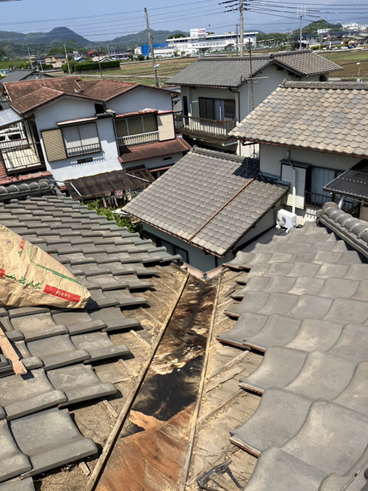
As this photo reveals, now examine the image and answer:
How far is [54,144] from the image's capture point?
88.2 ft

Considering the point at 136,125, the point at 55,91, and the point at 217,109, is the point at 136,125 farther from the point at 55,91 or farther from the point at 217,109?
the point at 217,109

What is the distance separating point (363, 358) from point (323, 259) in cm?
345

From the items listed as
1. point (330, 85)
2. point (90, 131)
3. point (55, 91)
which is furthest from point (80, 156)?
point (330, 85)

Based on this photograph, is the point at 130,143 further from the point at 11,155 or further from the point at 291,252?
the point at 291,252

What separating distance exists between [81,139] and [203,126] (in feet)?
37.1

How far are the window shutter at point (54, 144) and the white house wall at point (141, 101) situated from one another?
5376mm

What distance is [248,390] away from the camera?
397 centimetres

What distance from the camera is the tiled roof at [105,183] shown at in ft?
88.1

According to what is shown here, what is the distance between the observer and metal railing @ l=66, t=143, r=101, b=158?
27.6 meters

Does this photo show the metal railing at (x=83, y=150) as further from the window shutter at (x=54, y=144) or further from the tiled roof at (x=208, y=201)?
the tiled roof at (x=208, y=201)

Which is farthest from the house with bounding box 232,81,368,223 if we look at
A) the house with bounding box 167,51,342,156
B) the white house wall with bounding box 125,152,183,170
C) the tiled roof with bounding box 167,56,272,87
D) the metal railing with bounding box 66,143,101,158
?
the white house wall with bounding box 125,152,183,170

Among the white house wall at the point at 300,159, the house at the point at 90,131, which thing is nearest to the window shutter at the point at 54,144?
the house at the point at 90,131

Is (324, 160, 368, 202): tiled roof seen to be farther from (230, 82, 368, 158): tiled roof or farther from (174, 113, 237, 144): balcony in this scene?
(174, 113, 237, 144): balcony

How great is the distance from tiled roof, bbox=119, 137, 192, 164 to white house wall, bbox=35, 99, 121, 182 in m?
1.13
